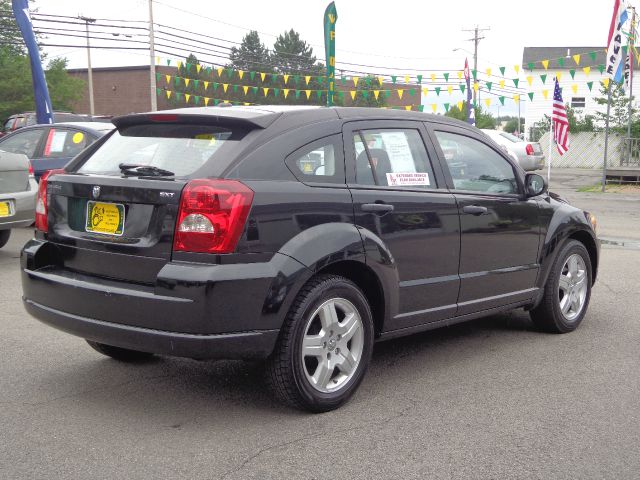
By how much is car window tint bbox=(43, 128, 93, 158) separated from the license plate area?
24.3 feet

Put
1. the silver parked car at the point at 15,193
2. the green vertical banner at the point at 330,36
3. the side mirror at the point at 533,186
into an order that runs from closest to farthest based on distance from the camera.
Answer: the side mirror at the point at 533,186, the silver parked car at the point at 15,193, the green vertical banner at the point at 330,36

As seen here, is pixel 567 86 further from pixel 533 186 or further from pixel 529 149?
pixel 533 186

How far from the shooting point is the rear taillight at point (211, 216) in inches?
141

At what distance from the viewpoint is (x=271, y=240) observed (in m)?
3.71

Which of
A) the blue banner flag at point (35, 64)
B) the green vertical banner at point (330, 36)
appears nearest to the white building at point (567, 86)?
the green vertical banner at point (330, 36)

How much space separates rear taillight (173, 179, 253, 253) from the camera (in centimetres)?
358

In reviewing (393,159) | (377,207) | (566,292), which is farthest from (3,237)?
(566,292)

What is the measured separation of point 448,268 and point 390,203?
2.16ft

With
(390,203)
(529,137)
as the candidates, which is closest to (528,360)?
(390,203)

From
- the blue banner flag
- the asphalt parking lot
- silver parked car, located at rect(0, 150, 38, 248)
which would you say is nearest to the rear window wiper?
the asphalt parking lot

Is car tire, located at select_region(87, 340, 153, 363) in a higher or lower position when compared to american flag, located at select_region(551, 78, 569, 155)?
lower

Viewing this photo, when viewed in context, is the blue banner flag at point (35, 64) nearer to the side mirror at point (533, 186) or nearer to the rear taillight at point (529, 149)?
the side mirror at point (533, 186)

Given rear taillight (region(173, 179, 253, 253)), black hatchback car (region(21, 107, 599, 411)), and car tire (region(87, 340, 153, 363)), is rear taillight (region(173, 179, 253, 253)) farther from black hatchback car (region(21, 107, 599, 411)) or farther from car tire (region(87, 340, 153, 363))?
car tire (region(87, 340, 153, 363))

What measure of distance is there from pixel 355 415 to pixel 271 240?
105 cm
